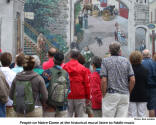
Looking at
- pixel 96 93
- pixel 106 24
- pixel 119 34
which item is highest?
pixel 106 24

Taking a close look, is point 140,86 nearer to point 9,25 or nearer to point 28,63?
point 28,63

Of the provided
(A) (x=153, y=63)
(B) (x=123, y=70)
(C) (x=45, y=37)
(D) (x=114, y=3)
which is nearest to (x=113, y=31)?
(D) (x=114, y=3)

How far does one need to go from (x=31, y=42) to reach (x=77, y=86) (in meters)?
13.3

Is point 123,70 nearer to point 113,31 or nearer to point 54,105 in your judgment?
point 54,105

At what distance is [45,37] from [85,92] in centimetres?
1341

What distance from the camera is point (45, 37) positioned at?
1950cm

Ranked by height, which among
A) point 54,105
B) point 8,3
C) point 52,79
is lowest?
point 54,105

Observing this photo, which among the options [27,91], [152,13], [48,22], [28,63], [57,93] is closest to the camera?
[27,91]

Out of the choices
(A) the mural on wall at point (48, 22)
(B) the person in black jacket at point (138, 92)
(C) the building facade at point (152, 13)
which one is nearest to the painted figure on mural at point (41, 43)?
(A) the mural on wall at point (48, 22)

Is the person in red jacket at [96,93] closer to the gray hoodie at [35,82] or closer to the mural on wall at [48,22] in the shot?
the gray hoodie at [35,82]

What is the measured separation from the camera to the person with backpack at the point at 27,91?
16.0 ft

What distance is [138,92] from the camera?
6.27 meters

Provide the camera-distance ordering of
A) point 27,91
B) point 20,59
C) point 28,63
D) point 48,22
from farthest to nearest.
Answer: point 48,22, point 20,59, point 28,63, point 27,91

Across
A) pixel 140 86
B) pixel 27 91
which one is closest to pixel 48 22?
pixel 140 86
